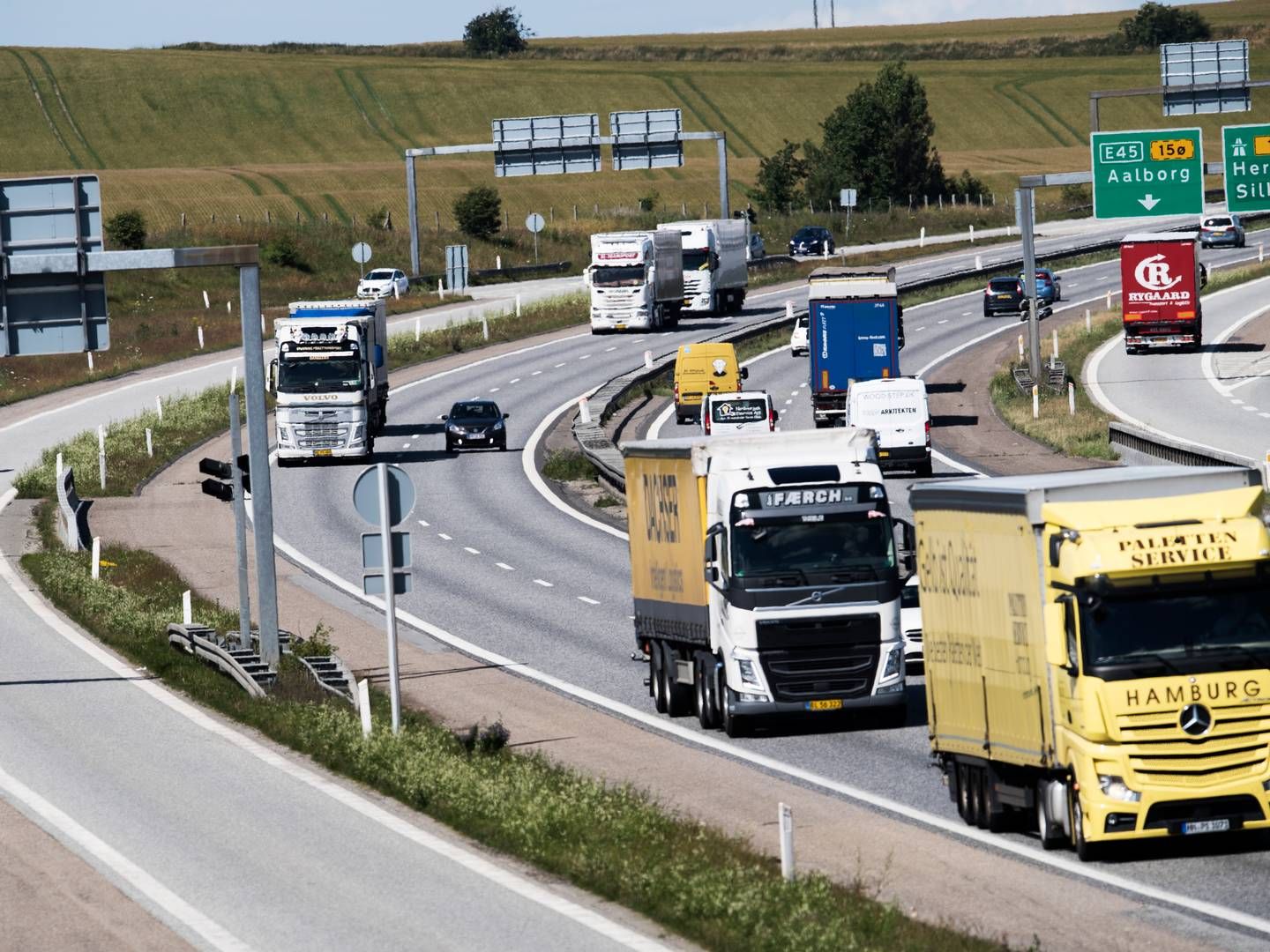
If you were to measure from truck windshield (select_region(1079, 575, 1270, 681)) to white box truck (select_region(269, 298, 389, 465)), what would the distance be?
39.1 metres

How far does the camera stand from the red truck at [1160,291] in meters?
69.0

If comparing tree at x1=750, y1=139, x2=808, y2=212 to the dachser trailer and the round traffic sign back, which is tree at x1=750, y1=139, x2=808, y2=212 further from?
the round traffic sign back

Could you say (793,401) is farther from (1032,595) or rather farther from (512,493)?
(1032,595)

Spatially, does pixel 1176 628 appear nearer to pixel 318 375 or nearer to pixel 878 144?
pixel 318 375

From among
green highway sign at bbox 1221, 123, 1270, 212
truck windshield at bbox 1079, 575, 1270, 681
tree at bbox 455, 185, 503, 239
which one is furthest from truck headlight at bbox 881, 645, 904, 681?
tree at bbox 455, 185, 503, 239

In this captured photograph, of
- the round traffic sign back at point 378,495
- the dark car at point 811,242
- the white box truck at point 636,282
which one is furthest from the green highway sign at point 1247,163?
the dark car at point 811,242

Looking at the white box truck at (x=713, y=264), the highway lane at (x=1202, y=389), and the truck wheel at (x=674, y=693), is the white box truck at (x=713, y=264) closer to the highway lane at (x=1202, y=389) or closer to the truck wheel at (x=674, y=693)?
the highway lane at (x=1202, y=389)

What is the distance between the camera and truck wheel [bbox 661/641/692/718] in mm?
25578

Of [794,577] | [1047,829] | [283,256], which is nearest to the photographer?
[1047,829]

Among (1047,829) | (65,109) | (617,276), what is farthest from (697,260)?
(65,109)

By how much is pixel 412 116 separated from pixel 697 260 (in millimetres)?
84192

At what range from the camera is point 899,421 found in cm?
4928

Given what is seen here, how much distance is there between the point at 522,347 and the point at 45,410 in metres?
20.8

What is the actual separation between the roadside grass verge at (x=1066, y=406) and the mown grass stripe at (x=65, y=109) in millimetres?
82737
